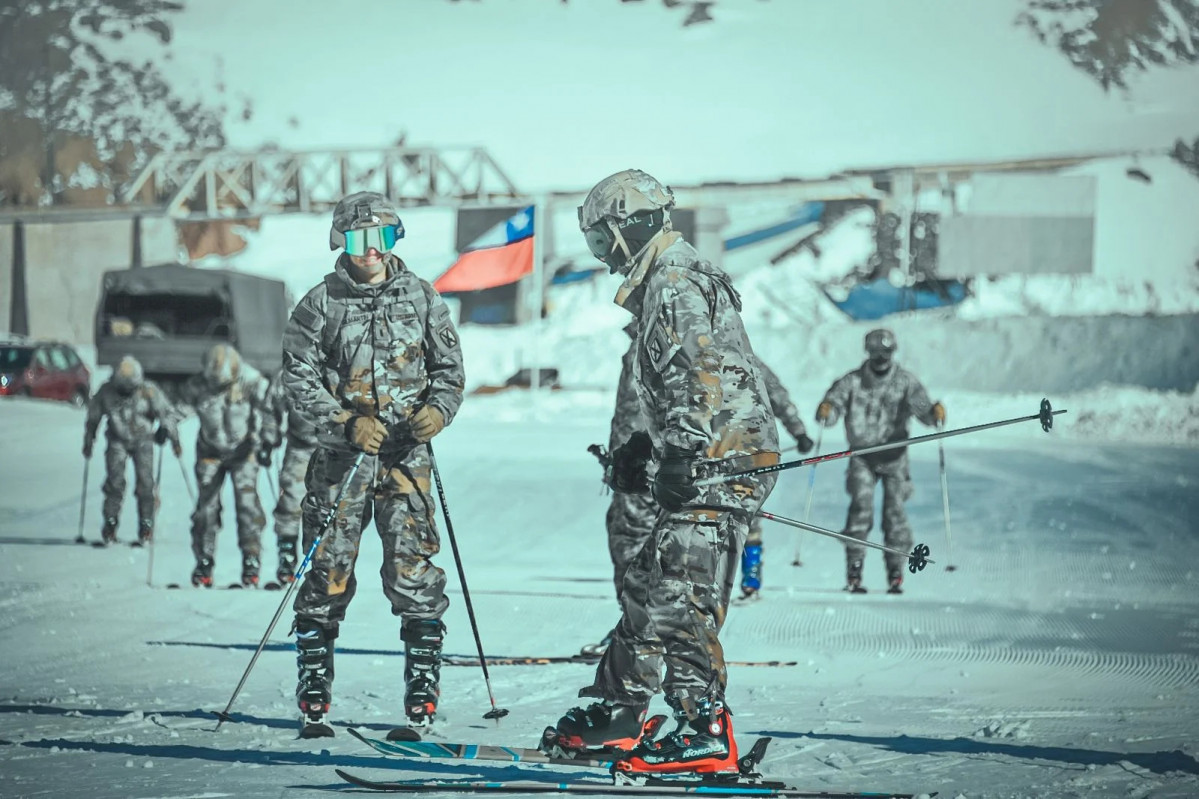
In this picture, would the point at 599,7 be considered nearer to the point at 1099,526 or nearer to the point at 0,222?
the point at 0,222

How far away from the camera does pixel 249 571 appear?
9.85m

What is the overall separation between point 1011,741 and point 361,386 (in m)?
2.63

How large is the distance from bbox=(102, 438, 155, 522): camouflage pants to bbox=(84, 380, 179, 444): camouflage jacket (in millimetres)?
74

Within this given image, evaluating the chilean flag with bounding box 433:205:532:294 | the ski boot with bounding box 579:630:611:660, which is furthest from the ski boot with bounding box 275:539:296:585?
the chilean flag with bounding box 433:205:532:294

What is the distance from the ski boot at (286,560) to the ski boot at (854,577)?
364 cm

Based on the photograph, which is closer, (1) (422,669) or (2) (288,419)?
(1) (422,669)

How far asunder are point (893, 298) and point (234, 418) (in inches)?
1094

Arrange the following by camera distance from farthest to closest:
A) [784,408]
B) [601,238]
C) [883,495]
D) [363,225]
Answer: [883,495]
[784,408]
[363,225]
[601,238]

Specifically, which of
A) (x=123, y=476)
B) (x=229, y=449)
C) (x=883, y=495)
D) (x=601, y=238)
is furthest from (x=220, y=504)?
(x=601, y=238)

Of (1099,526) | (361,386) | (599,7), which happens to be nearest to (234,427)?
(361,386)

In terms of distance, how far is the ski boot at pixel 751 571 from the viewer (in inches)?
346

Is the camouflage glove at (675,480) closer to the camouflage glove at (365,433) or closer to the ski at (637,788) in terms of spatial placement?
the ski at (637,788)

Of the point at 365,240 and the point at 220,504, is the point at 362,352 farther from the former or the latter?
the point at 220,504

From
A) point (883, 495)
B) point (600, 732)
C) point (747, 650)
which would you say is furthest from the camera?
point (883, 495)
